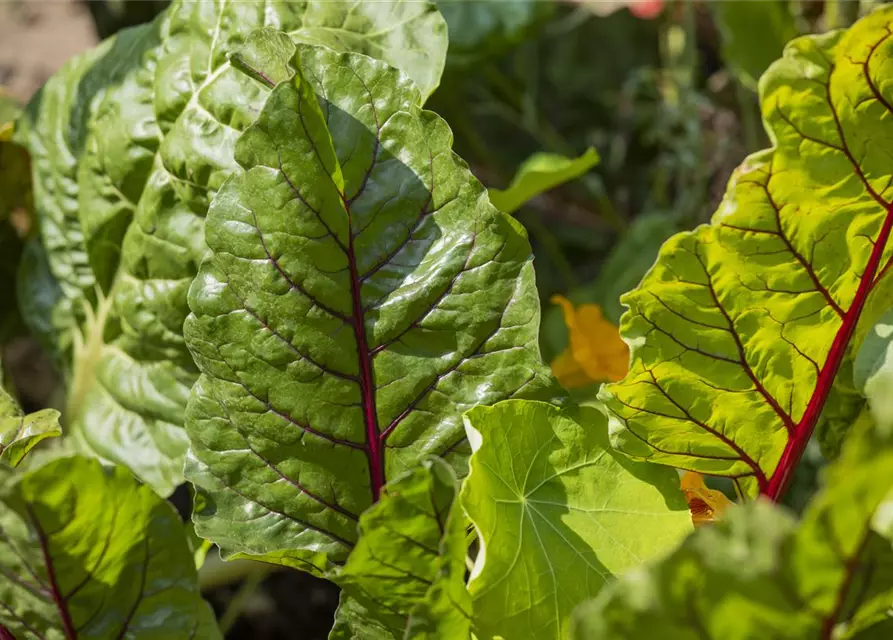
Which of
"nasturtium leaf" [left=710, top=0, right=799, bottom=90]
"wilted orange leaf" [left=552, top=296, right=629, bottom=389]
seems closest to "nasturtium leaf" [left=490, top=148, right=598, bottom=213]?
"wilted orange leaf" [left=552, top=296, right=629, bottom=389]

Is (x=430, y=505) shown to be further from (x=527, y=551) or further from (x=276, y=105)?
(x=276, y=105)

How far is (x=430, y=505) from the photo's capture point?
1.66 feet

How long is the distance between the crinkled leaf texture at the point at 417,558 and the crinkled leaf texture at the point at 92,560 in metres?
0.12

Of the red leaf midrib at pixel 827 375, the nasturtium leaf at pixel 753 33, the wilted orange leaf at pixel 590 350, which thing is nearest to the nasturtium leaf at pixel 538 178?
the wilted orange leaf at pixel 590 350

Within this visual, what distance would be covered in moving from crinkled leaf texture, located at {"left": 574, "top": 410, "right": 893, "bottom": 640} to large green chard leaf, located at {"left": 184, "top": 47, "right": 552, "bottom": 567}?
27 centimetres

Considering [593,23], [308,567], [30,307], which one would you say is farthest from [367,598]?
[593,23]

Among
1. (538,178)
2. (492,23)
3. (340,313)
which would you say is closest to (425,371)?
(340,313)

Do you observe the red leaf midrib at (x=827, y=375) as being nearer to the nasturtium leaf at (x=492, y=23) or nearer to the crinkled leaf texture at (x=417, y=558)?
the crinkled leaf texture at (x=417, y=558)

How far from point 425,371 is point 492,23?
0.54m

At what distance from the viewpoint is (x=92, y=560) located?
0.54m

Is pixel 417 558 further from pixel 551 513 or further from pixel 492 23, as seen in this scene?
pixel 492 23

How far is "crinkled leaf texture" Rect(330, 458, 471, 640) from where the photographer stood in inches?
19.5

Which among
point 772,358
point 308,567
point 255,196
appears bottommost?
point 308,567

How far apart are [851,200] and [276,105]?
357 millimetres
